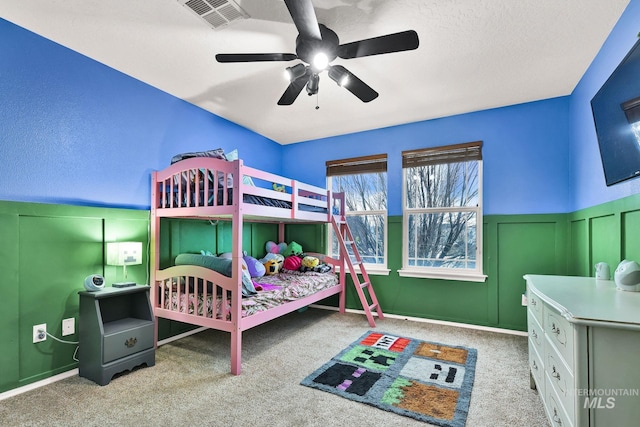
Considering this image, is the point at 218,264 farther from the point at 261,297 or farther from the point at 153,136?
the point at 153,136

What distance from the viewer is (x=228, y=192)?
2.42 m

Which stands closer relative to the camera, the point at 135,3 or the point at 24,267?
the point at 135,3

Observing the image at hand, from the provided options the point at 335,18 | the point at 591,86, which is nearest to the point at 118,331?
the point at 335,18

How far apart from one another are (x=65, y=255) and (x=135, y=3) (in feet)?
6.08

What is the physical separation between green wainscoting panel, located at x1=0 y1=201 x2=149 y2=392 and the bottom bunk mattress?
0.61 meters

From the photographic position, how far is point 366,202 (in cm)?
420

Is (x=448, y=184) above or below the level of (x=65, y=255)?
above

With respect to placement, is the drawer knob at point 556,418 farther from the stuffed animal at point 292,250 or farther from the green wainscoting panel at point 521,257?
the stuffed animal at point 292,250

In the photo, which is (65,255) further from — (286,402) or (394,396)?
(394,396)

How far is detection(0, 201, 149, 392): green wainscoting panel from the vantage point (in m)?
2.01

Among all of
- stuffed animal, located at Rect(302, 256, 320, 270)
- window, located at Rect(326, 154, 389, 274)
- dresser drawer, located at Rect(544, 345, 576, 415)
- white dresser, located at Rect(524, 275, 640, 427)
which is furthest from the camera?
window, located at Rect(326, 154, 389, 274)

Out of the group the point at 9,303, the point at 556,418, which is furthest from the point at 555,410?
the point at 9,303

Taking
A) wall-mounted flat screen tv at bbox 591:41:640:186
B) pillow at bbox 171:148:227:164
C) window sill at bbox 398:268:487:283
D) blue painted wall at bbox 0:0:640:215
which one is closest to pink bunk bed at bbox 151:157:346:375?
pillow at bbox 171:148:227:164

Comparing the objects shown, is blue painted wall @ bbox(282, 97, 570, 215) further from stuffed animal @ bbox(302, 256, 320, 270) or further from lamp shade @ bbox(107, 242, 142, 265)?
lamp shade @ bbox(107, 242, 142, 265)
